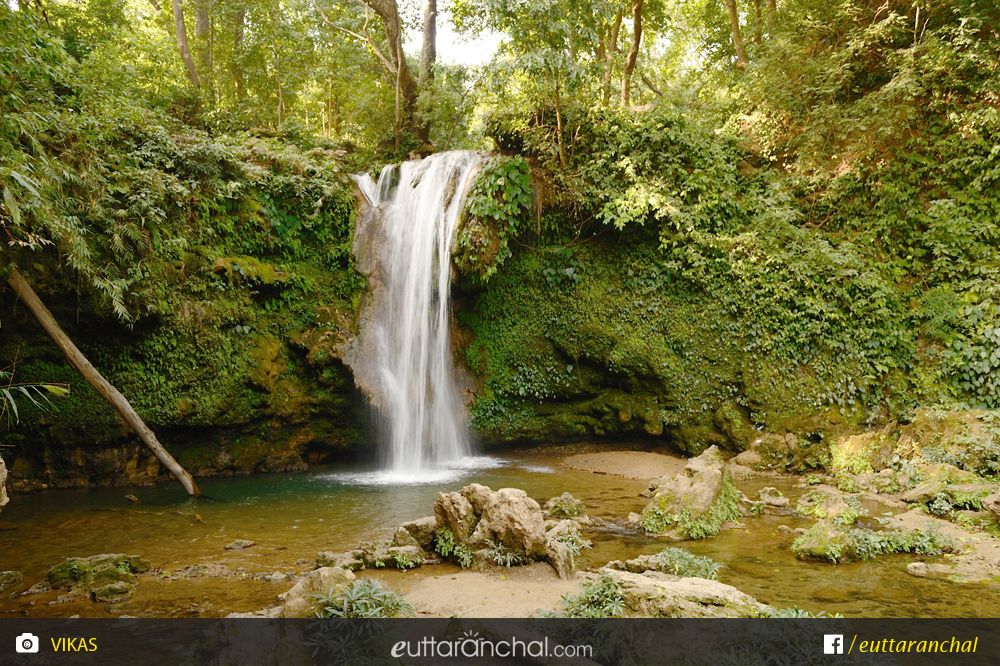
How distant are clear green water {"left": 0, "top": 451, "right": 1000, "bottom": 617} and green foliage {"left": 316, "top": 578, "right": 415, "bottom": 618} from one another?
3.77ft

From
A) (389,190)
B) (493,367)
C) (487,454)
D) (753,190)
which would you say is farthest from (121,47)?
(753,190)

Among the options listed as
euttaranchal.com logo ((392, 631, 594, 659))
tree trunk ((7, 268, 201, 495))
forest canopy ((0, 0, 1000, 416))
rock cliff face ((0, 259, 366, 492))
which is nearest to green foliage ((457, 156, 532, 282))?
forest canopy ((0, 0, 1000, 416))

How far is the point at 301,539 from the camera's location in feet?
21.3

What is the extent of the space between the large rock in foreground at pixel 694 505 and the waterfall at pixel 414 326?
16.7 ft

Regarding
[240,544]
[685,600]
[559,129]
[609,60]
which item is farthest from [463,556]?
[609,60]

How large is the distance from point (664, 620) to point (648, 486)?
532 cm

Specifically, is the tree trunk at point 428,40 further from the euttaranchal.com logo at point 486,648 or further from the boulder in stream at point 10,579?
the euttaranchal.com logo at point 486,648

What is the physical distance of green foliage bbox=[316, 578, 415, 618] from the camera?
3.81m

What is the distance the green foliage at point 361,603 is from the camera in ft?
12.5

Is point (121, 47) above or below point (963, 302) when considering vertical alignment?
above

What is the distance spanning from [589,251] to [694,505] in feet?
22.5

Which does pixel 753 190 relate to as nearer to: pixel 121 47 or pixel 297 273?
pixel 297 273

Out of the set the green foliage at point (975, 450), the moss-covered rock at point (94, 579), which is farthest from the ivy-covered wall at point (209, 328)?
the green foliage at point (975, 450)

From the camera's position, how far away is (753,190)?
11922 millimetres
